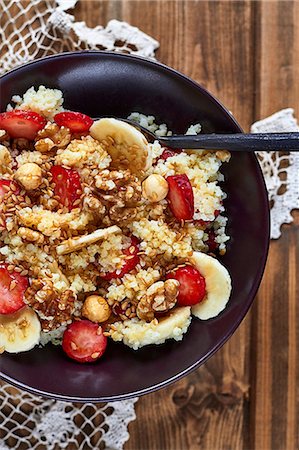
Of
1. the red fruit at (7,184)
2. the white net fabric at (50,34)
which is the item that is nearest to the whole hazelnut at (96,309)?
the red fruit at (7,184)

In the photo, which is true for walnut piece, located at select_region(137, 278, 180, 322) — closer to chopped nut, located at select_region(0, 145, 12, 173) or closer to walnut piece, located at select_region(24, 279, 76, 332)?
walnut piece, located at select_region(24, 279, 76, 332)

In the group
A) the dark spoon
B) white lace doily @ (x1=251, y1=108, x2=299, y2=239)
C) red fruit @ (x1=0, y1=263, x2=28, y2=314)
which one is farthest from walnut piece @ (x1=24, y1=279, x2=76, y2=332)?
white lace doily @ (x1=251, y1=108, x2=299, y2=239)

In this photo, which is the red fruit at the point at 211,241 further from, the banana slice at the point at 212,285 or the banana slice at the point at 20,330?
the banana slice at the point at 20,330

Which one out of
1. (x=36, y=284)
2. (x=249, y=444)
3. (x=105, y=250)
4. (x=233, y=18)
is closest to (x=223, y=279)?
(x=105, y=250)

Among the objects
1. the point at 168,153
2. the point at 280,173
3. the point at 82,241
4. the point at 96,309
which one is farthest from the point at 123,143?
the point at 280,173

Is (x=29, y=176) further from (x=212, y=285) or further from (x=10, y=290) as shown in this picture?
(x=212, y=285)

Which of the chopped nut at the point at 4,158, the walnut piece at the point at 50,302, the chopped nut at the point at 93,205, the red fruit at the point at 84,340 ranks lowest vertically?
the red fruit at the point at 84,340
